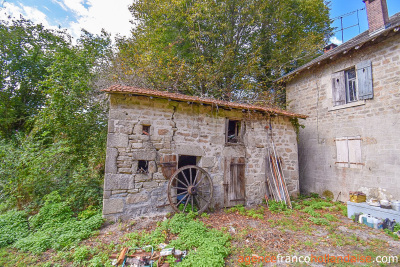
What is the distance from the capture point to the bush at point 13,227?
422cm

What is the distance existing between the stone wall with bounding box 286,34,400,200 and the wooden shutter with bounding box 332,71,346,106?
0.53 feet

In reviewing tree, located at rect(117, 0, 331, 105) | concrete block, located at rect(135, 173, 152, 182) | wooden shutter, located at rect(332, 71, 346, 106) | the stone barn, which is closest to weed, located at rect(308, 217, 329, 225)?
the stone barn

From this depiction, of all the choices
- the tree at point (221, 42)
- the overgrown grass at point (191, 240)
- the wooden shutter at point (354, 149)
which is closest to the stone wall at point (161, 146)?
the overgrown grass at point (191, 240)

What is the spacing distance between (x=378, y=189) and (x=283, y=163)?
2848 millimetres

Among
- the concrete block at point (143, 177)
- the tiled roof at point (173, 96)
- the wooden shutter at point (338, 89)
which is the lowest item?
the concrete block at point (143, 177)

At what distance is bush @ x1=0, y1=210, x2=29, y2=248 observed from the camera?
422 centimetres

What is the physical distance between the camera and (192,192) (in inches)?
204

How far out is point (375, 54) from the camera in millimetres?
6086

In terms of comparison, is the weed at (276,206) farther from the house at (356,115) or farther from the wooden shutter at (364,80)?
the wooden shutter at (364,80)

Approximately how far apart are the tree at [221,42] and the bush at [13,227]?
635 centimetres

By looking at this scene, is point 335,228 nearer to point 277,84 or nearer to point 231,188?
point 231,188

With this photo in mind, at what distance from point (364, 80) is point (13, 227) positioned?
1148cm

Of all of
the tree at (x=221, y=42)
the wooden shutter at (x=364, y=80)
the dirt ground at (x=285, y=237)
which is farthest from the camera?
the tree at (x=221, y=42)

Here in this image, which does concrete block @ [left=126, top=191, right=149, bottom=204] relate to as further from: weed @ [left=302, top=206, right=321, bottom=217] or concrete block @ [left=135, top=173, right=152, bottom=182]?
weed @ [left=302, top=206, right=321, bottom=217]
